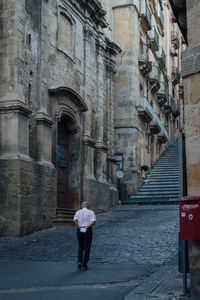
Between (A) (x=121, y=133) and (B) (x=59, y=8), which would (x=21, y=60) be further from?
(A) (x=121, y=133)

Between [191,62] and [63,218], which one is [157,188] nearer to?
[63,218]

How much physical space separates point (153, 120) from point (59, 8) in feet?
56.1

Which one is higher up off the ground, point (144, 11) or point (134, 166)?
point (144, 11)

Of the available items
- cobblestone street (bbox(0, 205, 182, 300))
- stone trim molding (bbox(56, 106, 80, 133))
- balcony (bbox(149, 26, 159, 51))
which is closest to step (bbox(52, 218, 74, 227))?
cobblestone street (bbox(0, 205, 182, 300))

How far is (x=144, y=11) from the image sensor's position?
3309cm

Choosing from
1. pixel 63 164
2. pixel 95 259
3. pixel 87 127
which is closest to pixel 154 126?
pixel 87 127

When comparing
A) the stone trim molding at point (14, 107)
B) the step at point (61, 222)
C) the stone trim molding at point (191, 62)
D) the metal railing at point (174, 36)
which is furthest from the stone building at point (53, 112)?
the metal railing at point (174, 36)

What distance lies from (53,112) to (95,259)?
28.6 ft

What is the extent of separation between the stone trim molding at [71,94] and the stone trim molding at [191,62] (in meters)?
11.5

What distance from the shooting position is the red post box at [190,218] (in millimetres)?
6629

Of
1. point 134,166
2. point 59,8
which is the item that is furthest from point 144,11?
point 59,8

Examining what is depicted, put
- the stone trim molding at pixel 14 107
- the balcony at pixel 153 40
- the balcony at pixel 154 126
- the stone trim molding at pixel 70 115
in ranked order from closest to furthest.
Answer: the stone trim molding at pixel 14 107
the stone trim molding at pixel 70 115
the balcony at pixel 154 126
the balcony at pixel 153 40

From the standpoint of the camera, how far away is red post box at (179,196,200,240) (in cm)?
663

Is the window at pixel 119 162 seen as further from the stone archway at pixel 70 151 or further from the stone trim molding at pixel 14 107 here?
the stone trim molding at pixel 14 107
